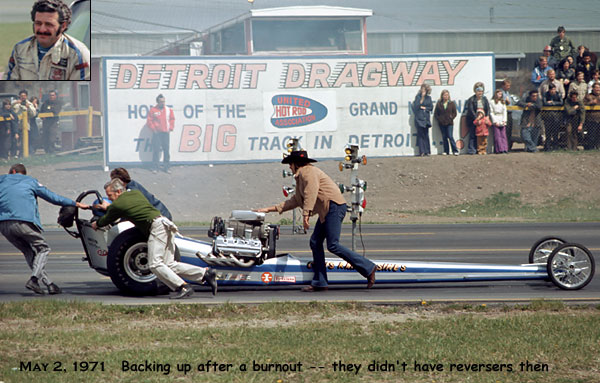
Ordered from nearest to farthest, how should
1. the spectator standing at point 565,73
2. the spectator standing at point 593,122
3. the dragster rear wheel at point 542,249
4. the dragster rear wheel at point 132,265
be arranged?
1. the dragster rear wheel at point 132,265
2. the dragster rear wheel at point 542,249
3. the spectator standing at point 593,122
4. the spectator standing at point 565,73

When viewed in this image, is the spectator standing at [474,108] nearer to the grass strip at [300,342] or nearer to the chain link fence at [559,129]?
the chain link fence at [559,129]

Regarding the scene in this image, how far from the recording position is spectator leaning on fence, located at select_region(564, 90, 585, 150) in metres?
26.9

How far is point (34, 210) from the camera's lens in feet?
34.4

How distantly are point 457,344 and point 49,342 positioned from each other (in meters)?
3.74

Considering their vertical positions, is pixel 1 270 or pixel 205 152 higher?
pixel 205 152

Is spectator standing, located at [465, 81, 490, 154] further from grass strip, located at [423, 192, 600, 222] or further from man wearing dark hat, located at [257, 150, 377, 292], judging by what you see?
man wearing dark hat, located at [257, 150, 377, 292]

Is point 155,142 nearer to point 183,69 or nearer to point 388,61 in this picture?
point 183,69

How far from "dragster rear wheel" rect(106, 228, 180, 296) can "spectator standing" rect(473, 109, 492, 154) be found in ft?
61.8

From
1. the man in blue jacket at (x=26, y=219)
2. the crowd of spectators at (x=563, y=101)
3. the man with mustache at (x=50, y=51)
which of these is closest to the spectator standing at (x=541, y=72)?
the crowd of spectators at (x=563, y=101)

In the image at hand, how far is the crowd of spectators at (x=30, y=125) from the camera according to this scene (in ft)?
86.3

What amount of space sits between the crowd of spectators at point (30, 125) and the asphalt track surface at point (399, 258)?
7.88 meters

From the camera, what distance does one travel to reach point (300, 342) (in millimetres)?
7590

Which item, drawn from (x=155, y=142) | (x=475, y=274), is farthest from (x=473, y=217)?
(x=475, y=274)

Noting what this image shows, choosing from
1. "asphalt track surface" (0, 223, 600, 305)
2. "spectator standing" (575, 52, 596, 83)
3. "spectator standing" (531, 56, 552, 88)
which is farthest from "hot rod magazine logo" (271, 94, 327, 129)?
"spectator standing" (575, 52, 596, 83)
